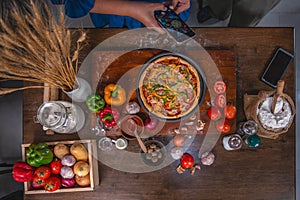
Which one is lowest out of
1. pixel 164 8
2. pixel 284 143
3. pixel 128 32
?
pixel 284 143

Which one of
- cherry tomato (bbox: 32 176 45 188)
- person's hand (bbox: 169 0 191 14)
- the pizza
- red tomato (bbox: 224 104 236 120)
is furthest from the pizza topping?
cherry tomato (bbox: 32 176 45 188)

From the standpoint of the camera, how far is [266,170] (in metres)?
1.29

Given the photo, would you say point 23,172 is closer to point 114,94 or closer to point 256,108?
point 114,94

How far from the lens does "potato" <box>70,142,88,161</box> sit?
120cm

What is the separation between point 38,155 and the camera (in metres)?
1.19

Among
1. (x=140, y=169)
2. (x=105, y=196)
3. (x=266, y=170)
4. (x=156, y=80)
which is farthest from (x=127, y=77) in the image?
(x=266, y=170)

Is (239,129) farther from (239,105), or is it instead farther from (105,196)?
(105,196)

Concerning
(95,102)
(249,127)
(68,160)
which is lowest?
(68,160)

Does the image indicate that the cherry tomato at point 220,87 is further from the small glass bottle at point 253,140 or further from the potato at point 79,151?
the potato at point 79,151

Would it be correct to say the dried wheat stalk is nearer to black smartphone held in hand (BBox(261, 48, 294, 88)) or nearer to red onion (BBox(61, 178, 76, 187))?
red onion (BBox(61, 178, 76, 187))

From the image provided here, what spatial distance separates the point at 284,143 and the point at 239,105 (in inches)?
9.4

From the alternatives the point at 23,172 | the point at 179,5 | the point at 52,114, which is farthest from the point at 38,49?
the point at 179,5

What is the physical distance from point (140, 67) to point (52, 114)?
1.27ft

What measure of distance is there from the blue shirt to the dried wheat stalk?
329 millimetres
